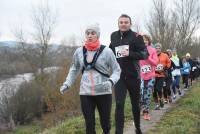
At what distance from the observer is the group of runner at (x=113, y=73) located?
19.5 ft

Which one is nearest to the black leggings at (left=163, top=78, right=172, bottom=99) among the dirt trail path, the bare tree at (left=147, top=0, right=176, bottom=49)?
the dirt trail path

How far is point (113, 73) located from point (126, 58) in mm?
1204

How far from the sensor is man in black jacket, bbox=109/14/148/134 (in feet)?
23.1

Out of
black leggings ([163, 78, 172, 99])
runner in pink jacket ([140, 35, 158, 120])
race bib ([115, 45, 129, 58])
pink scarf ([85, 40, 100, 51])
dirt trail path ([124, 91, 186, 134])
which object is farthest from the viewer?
black leggings ([163, 78, 172, 99])

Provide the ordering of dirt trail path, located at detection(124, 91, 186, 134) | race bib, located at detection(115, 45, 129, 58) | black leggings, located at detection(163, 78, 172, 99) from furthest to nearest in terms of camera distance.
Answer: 1. black leggings, located at detection(163, 78, 172, 99)
2. dirt trail path, located at detection(124, 91, 186, 134)
3. race bib, located at detection(115, 45, 129, 58)

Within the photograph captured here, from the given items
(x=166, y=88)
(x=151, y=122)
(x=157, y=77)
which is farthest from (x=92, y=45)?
(x=166, y=88)

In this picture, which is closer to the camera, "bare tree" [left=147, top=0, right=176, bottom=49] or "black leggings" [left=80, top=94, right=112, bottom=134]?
"black leggings" [left=80, top=94, right=112, bottom=134]

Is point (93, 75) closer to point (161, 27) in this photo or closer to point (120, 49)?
point (120, 49)

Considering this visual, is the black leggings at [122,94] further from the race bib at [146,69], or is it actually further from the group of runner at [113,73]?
the race bib at [146,69]

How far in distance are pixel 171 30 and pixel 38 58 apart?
1989 centimetres

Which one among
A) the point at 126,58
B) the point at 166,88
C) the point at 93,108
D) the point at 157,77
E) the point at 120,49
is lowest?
the point at 166,88

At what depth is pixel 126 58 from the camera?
7.18 metres

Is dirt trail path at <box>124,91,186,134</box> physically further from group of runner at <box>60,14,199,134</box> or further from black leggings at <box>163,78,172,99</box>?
black leggings at <box>163,78,172,99</box>

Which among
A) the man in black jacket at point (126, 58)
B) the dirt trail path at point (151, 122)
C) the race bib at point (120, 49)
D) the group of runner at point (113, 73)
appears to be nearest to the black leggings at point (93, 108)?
the group of runner at point (113, 73)
